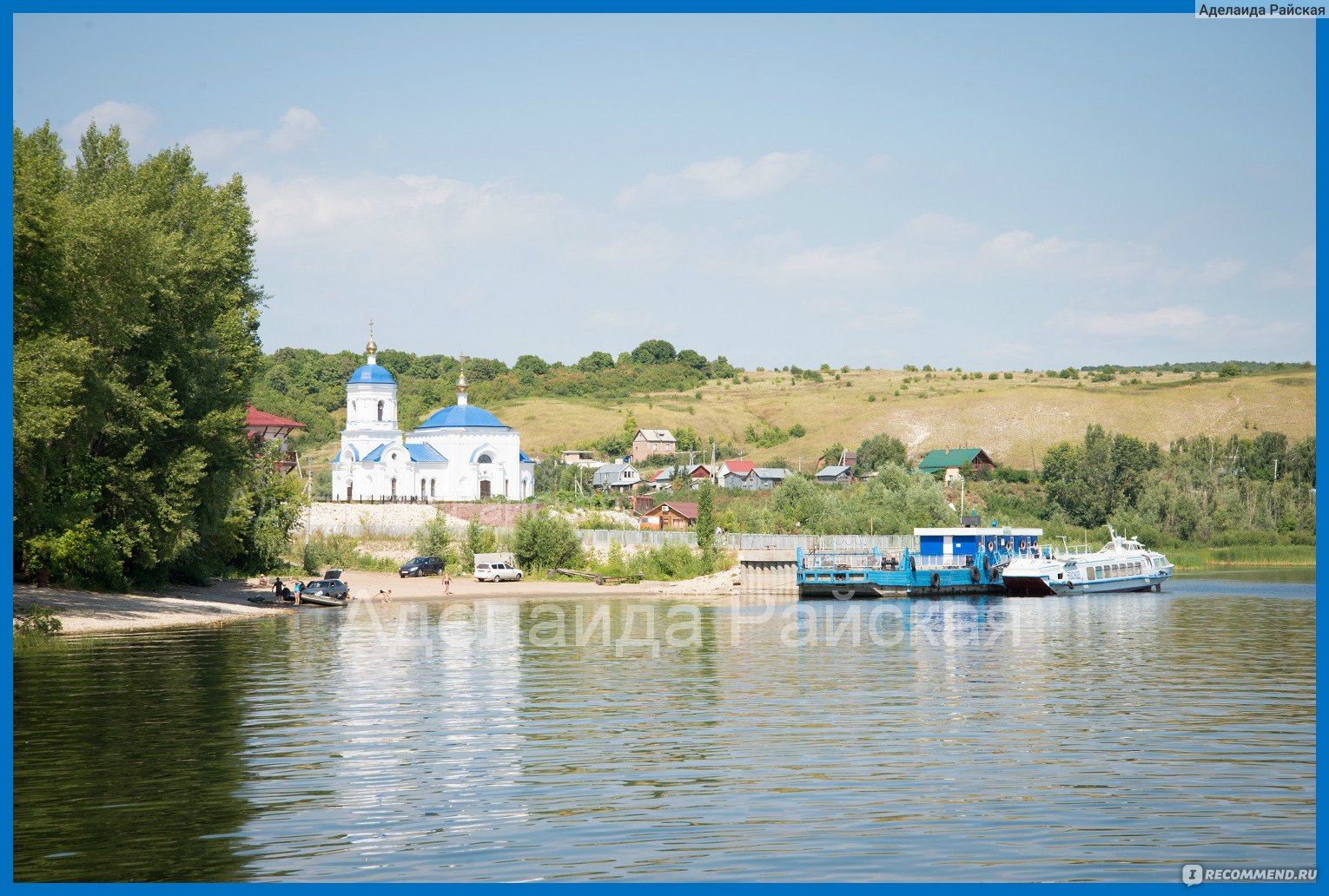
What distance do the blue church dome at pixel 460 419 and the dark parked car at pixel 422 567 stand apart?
1463 inches

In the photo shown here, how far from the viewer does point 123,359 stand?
40312 millimetres

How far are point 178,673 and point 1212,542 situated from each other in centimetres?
8034

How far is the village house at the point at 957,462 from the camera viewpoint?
5374 inches

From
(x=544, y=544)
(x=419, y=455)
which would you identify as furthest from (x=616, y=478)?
(x=544, y=544)

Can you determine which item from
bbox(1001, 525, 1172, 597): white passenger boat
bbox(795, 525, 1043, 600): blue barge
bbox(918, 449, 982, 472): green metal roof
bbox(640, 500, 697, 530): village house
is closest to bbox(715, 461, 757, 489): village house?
bbox(918, 449, 982, 472): green metal roof

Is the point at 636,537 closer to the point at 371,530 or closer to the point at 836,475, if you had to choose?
the point at 371,530

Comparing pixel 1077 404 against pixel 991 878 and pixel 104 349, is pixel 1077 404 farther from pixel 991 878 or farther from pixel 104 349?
pixel 991 878

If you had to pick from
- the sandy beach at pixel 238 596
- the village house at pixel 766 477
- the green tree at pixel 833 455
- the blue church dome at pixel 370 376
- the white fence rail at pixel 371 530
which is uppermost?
the blue church dome at pixel 370 376

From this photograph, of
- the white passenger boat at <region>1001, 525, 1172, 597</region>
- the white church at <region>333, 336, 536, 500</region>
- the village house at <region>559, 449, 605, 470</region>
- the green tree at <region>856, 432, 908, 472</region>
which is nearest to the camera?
the white passenger boat at <region>1001, 525, 1172, 597</region>

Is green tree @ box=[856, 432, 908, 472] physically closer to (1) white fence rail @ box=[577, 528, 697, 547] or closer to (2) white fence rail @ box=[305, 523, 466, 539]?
(1) white fence rail @ box=[577, 528, 697, 547]

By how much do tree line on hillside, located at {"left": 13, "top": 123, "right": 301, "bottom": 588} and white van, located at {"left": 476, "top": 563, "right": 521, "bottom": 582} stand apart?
1816 cm

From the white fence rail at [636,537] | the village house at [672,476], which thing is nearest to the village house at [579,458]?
the village house at [672,476]

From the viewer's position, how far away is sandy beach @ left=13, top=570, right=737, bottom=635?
37.8 metres

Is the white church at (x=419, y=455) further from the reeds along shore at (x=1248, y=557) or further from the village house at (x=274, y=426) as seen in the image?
the reeds along shore at (x=1248, y=557)
